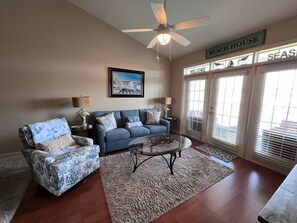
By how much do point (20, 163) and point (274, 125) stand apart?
15.9ft

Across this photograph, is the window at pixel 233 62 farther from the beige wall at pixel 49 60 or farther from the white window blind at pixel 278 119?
the beige wall at pixel 49 60

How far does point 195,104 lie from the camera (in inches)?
167

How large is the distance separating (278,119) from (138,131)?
2.81m

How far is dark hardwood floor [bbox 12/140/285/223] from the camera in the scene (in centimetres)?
155

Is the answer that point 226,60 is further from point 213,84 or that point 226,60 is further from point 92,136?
point 92,136

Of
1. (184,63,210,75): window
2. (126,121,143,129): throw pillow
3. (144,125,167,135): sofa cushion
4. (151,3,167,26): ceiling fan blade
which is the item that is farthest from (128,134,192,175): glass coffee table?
(184,63,210,75): window

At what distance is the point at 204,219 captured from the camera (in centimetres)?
155

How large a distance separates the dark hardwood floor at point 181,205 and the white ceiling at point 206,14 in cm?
277

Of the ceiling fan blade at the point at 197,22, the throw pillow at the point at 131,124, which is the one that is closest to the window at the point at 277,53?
the ceiling fan blade at the point at 197,22

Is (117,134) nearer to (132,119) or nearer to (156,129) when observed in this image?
(132,119)

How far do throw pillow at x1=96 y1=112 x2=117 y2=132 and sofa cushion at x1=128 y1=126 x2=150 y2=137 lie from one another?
482 millimetres

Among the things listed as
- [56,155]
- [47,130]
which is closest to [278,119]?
[56,155]

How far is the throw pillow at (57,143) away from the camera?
80.7 inches

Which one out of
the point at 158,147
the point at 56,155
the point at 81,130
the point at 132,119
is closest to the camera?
the point at 56,155
